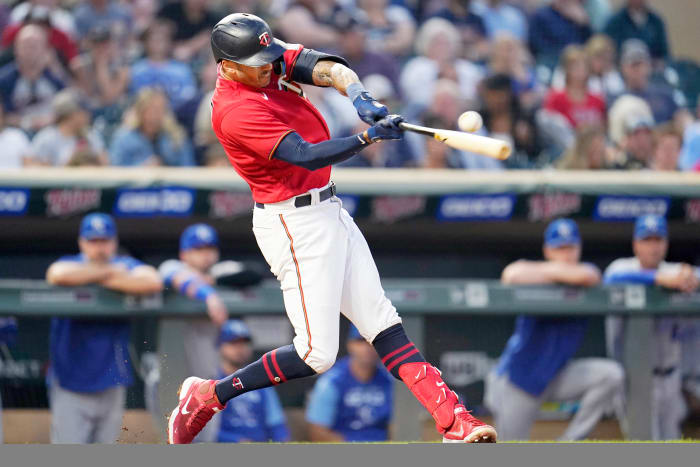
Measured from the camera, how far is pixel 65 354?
5.28m

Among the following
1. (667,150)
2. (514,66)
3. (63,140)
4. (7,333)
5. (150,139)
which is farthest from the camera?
(514,66)

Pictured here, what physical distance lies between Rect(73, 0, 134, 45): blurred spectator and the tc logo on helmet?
4.41m

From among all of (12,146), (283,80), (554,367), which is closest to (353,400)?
(554,367)

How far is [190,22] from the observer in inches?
311

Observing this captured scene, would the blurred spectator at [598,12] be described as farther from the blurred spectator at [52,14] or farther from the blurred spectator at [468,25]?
the blurred spectator at [52,14]

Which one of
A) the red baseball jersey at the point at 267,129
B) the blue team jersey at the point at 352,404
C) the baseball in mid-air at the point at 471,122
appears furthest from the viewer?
the blue team jersey at the point at 352,404

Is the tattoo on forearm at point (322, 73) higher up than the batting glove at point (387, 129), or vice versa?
the tattoo on forearm at point (322, 73)

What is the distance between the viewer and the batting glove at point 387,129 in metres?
3.19

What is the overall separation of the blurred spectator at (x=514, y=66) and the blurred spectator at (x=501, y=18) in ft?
1.26

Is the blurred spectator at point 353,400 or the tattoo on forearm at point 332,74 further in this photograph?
the blurred spectator at point 353,400

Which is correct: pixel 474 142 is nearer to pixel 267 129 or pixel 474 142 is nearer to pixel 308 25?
pixel 267 129

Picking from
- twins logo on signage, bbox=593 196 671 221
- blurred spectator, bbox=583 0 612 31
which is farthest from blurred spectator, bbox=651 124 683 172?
blurred spectator, bbox=583 0 612 31

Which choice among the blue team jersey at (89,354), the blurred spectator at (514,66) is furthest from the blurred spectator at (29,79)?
the blurred spectator at (514,66)

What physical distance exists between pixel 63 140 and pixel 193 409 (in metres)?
3.07
